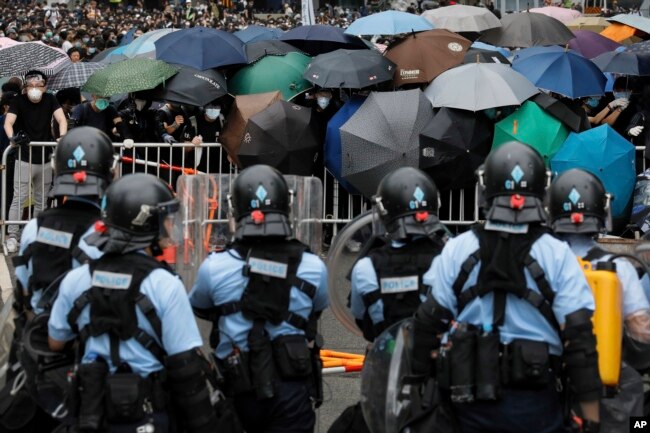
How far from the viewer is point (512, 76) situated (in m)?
12.4

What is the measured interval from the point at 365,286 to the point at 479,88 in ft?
19.8

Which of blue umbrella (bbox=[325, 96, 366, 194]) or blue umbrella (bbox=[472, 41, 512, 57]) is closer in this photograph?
blue umbrella (bbox=[325, 96, 366, 194])

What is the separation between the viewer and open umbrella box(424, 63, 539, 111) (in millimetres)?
12039

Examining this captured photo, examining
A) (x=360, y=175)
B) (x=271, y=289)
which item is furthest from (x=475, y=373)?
(x=360, y=175)

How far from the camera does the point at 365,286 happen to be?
6438 mm

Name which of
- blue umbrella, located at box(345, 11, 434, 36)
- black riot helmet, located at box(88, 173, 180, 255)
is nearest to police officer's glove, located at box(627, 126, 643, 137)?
blue umbrella, located at box(345, 11, 434, 36)

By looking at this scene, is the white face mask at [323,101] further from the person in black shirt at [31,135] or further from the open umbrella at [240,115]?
the person in black shirt at [31,135]

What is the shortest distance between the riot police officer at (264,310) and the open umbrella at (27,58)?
10.3 meters

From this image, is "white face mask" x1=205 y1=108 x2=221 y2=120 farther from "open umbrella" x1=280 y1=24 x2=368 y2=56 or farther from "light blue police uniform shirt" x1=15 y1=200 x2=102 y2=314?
"light blue police uniform shirt" x1=15 y1=200 x2=102 y2=314

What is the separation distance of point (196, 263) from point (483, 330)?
2.85 meters

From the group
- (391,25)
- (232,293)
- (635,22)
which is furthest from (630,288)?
(635,22)

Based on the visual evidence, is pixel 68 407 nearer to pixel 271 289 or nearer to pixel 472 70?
pixel 271 289

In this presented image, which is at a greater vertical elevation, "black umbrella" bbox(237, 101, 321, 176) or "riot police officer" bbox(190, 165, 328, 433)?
"black umbrella" bbox(237, 101, 321, 176)

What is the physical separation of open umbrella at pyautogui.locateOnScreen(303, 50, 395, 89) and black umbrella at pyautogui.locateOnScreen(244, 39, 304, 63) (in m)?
0.66
